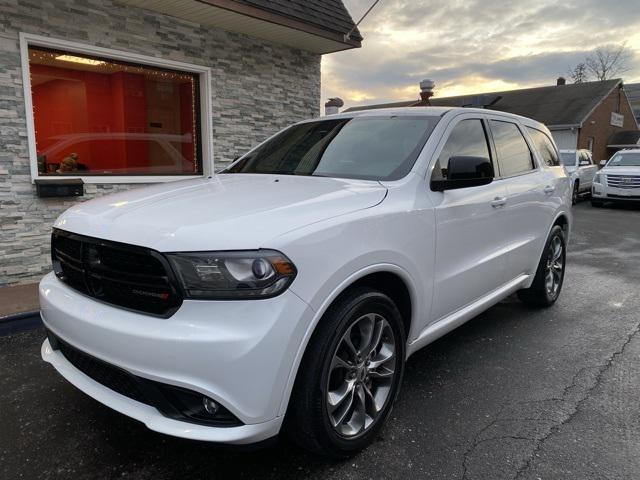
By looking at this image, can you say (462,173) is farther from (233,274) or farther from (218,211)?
(233,274)

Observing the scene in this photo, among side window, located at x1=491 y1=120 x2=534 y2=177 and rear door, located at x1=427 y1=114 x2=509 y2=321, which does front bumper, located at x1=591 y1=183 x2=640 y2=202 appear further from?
rear door, located at x1=427 y1=114 x2=509 y2=321

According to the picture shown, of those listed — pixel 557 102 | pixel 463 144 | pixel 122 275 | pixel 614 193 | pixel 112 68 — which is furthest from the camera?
pixel 557 102

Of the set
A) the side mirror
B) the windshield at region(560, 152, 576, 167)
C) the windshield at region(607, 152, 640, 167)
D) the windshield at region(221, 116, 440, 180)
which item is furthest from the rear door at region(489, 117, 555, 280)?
the windshield at region(607, 152, 640, 167)

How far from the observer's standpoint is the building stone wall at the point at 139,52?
209 inches

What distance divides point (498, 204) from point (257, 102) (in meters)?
5.05

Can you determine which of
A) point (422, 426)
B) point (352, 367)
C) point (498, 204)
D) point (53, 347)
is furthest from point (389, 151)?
point (53, 347)

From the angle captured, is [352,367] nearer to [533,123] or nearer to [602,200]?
[533,123]

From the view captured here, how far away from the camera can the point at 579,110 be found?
2498 cm

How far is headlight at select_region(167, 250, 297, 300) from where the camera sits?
1985 millimetres

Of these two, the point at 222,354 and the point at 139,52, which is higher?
the point at 139,52

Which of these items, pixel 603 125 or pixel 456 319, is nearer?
pixel 456 319

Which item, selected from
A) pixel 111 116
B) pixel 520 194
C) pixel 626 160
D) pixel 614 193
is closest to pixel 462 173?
pixel 520 194

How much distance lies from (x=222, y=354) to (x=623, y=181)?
15.8 meters

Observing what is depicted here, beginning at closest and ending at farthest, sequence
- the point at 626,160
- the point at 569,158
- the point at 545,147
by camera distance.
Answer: the point at 545,147
the point at 626,160
the point at 569,158
